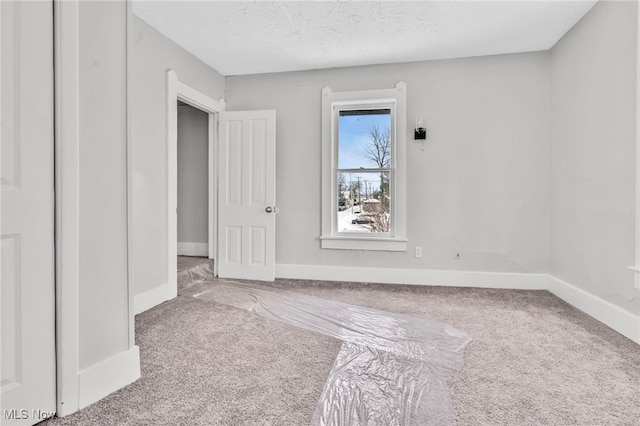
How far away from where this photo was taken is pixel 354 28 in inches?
126

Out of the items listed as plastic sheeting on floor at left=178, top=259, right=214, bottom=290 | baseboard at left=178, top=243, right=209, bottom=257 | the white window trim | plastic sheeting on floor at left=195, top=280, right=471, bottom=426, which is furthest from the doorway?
the white window trim

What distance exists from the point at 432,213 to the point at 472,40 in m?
1.85

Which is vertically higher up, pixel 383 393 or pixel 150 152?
pixel 150 152

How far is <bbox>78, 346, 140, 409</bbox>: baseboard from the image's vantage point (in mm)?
1545

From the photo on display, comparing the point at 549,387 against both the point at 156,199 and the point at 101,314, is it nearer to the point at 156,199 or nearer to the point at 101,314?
the point at 101,314

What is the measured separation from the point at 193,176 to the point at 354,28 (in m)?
3.10

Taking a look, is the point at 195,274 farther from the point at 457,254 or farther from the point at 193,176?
the point at 457,254

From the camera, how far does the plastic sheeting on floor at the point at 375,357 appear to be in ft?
5.09

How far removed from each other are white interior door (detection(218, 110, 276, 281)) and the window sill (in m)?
0.70

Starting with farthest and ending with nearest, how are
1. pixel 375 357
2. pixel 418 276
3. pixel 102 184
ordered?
pixel 418 276
pixel 375 357
pixel 102 184

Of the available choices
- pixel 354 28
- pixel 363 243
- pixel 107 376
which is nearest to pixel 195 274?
pixel 363 243

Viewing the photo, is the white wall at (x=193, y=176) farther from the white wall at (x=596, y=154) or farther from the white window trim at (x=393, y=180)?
the white wall at (x=596, y=154)

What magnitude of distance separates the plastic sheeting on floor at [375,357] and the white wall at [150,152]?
0.67 m

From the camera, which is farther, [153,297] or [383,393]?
[153,297]
